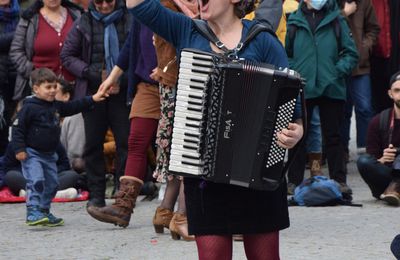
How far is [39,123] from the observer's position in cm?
948

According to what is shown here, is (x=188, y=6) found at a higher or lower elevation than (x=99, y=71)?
higher

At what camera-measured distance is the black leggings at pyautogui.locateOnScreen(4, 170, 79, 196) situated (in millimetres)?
10977

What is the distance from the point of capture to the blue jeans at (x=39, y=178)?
31.1ft

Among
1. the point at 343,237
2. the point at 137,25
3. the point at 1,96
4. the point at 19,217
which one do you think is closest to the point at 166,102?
the point at 137,25

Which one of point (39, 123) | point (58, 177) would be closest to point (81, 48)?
point (58, 177)

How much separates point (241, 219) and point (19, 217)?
4.83 m

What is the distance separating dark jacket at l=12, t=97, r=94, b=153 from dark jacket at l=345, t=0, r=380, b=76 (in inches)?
134

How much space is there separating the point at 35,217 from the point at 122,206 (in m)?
0.91

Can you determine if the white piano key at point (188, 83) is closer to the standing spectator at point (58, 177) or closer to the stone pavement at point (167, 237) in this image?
the stone pavement at point (167, 237)

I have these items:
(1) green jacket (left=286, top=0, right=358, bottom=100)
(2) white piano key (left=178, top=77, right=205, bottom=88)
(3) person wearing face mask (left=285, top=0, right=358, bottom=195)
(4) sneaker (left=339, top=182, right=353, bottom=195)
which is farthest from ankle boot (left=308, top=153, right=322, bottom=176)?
(2) white piano key (left=178, top=77, right=205, bottom=88)

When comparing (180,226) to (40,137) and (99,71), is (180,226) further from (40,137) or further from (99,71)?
(99,71)

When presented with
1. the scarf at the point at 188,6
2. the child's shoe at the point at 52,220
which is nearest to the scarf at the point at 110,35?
the child's shoe at the point at 52,220

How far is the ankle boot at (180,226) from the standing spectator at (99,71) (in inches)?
67.0

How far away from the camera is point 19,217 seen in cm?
1015
